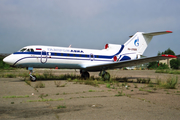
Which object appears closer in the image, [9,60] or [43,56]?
[9,60]

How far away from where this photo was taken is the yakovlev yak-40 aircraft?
44.4ft

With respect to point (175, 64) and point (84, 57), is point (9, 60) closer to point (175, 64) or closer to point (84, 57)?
point (84, 57)

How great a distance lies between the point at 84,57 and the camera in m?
16.3

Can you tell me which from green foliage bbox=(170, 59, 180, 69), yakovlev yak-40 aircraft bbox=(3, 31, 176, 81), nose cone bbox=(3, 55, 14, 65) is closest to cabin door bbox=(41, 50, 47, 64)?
yakovlev yak-40 aircraft bbox=(3, 31, 176, 81)

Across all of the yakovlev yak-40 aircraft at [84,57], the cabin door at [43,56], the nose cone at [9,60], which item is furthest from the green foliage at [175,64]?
the nose cone at [9,60]

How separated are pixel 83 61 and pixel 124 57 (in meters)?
4.92

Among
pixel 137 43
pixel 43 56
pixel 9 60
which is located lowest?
pixel 9 60

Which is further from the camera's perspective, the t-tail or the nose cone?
the t-tail

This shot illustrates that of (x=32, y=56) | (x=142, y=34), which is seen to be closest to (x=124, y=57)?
(x=142, y=34)

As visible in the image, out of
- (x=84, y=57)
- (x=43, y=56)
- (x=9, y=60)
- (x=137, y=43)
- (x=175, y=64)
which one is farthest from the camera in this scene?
(x=175, y=64)

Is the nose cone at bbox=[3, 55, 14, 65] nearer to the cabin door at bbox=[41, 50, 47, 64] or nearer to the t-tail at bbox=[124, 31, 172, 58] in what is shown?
the cabin door at bbox=[41, 50, 47, 64]

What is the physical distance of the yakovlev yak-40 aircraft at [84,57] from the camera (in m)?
13.5

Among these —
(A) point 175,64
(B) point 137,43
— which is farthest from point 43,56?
(A) point 175,64

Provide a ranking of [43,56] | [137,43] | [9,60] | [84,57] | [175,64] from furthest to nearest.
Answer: [175,64] < [137,43] < [84,57] < [43,56] < [9,60]
